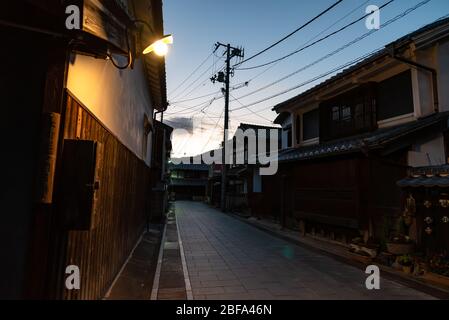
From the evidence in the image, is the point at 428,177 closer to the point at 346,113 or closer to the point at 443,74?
the point at 443,74

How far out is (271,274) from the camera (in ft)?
25.1

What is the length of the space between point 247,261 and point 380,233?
15.7 feet

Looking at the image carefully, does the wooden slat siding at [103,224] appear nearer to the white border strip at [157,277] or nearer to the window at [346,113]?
the white border strip at [157,277]

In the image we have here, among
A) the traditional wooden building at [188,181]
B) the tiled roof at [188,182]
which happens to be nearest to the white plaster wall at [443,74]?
the traditional wooden building at [188,181]

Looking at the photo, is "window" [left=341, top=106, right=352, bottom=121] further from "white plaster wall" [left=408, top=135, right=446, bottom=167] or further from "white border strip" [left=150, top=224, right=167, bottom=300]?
"white border strip" [left=150, top=224, right=167, bottom=300]

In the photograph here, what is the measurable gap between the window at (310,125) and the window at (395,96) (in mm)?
4446

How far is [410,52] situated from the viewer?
32.3 ft

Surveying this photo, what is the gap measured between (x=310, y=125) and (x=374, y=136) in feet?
21.8

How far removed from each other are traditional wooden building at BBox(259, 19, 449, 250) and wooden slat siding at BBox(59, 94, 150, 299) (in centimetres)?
777

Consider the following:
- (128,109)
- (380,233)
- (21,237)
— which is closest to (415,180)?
(380,233)

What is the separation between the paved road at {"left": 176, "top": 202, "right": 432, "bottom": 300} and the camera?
6.23 metres

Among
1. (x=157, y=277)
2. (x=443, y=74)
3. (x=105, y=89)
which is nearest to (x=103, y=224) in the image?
(x=105, y=89)

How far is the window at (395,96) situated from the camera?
1032 centimetres
